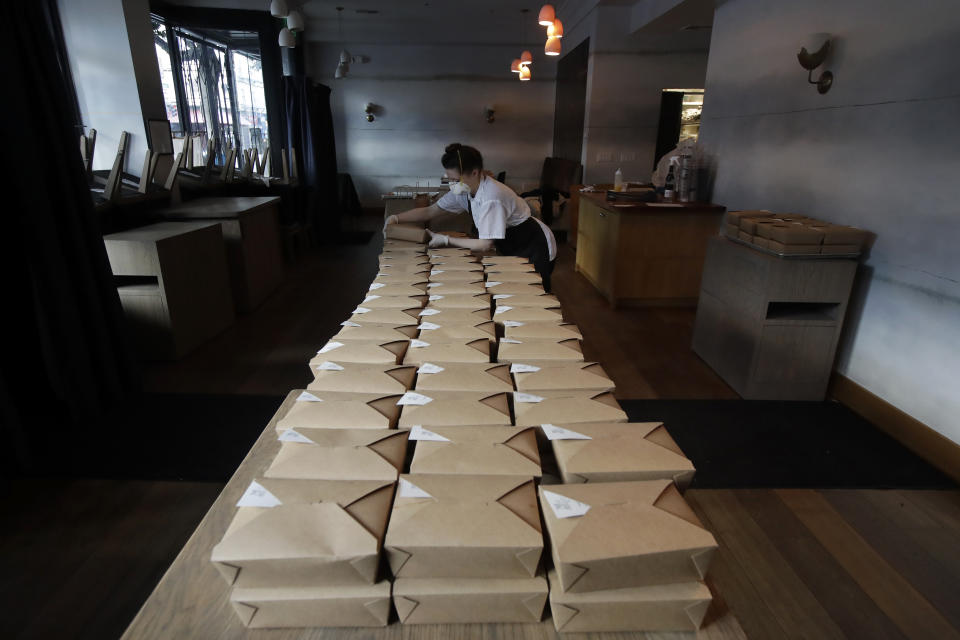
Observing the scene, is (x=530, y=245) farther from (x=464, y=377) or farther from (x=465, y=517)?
(x=465, y=517)

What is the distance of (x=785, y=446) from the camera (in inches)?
98.0

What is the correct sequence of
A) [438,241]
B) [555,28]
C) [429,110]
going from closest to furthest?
[438,241] → [555,28] → [429,110]

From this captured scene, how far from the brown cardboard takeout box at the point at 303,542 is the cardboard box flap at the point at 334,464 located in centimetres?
6

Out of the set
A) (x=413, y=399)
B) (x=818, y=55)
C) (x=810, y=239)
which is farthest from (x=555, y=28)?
(x=413, y=399)

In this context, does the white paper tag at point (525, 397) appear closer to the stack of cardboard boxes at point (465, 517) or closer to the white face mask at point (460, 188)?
the stack of cardboard boxes at point (465, 517)

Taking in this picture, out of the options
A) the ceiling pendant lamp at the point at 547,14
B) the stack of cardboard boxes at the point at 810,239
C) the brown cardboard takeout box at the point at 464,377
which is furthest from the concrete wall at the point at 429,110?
the brown cardboard takeout box at the point at 464,377

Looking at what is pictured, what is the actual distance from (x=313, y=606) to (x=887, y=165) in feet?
10.6

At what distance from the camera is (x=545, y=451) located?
1.05 meters

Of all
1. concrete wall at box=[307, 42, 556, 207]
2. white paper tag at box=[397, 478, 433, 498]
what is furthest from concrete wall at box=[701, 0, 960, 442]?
concrete wall at box=[307, 42, 556, 207]

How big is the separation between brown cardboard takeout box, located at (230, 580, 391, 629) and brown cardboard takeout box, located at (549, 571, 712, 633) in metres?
0.25

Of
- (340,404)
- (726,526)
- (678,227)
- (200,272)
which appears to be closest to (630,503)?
(340,404)

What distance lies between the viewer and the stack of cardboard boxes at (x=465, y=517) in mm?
725

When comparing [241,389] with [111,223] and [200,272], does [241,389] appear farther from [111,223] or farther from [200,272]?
[111,223]

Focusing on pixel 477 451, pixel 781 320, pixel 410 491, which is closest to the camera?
pixel 410 491
